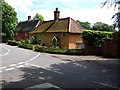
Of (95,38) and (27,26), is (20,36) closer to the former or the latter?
(27,26)

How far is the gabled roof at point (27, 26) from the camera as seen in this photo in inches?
2749

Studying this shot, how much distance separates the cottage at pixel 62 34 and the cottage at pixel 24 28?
14486 millimetres

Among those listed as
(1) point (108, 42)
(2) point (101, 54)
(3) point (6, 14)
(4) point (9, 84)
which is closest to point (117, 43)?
(1) point (108, 42)

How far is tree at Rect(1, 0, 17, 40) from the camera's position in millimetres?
79000

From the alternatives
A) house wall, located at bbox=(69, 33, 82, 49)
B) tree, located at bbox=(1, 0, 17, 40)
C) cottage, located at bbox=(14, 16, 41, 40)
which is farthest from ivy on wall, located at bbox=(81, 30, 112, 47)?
tree, located at bbox=(1, 0, 17, 40)

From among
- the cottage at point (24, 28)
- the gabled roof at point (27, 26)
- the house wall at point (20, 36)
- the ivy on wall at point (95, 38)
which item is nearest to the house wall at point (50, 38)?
the gabled roof at point (27, 26)

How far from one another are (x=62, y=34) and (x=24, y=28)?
101 ft

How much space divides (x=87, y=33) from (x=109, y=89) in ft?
73.9

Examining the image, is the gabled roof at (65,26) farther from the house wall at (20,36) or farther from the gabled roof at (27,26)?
the house wall at (20,36)

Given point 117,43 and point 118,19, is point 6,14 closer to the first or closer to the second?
point 117,43

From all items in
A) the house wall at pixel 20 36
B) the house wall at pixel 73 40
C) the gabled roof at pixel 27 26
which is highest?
the gabled roof at pixel 27 26

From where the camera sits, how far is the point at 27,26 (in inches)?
2955

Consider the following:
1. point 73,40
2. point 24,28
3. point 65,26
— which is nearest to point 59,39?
point 65,26

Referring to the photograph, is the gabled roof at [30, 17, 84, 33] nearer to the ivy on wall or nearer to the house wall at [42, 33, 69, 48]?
the house wall at [42, 33, 69, 48]
